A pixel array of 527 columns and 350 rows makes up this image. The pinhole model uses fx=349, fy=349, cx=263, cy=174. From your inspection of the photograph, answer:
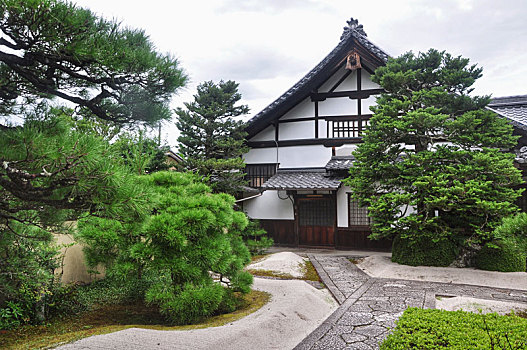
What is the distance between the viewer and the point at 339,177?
1267cm

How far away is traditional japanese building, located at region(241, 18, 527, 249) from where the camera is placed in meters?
12.5

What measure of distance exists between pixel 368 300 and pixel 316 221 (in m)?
6.77

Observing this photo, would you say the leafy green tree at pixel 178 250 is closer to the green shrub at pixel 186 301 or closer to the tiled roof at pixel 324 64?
the green shrub at pixel 186 301

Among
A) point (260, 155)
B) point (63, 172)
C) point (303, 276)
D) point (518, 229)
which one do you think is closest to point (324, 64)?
point (260, 155)

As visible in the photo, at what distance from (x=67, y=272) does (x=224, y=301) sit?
3277 mm

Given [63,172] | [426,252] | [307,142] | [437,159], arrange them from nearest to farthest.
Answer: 1. [63,172]
2. [437,159]
3. [426,252]
4. [307,142]

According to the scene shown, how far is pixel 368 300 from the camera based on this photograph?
6.48 m

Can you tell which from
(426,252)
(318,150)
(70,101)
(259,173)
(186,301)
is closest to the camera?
(70,101)

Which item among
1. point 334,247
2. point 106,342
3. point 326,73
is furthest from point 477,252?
point 106,342

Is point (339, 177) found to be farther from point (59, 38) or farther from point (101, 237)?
point (59, 38)

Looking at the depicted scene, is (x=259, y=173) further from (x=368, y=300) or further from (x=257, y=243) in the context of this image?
(x=368, y=300)

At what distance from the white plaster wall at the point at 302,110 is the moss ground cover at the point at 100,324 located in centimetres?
889

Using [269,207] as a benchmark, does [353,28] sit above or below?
above

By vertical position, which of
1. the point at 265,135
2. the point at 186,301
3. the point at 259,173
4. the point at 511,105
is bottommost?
the point at 186,301
